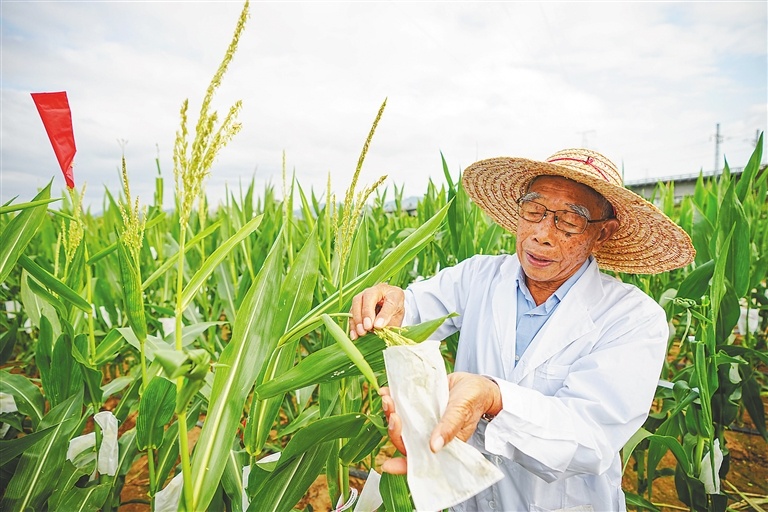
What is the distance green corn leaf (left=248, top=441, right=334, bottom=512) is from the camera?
1086mm

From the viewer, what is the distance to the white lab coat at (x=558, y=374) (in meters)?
0.99

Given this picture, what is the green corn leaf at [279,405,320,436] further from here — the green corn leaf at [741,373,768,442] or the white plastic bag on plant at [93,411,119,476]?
the green corn leaf at [741,373,768,442]

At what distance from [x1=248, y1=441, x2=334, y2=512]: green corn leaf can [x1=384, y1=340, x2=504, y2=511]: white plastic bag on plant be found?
0.45m

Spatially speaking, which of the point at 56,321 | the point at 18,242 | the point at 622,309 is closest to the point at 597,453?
the point at 622,309

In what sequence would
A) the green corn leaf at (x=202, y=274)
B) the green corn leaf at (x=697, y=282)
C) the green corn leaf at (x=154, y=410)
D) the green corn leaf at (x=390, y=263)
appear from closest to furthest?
1. the green corn leaf at (x=202, y=274)
2. the green corn leaf at (x=154, y=410)
3. the green corn leaf at (x=390, y=263)
4. the green corn leaf at (x=697, y=282)

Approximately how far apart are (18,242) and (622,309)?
1672 millimetres

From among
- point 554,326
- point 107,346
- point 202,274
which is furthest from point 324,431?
point 107,346

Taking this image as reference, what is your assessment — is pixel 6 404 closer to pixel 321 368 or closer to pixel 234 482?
pixel 234 482

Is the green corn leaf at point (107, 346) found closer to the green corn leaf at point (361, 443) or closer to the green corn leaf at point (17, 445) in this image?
the green corn leaf at point (17, 445)

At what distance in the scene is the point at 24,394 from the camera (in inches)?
58.1

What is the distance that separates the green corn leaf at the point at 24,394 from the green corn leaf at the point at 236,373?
0.97m

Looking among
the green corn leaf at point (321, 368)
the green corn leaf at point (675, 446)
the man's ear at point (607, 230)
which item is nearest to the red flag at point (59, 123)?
the green corn leaf at point (321, 368)

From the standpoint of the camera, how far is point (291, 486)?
43.4 inches

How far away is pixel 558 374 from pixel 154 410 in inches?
41.8
